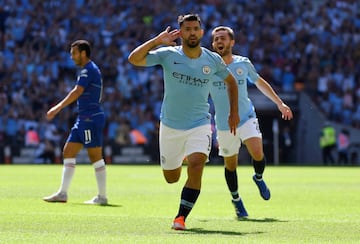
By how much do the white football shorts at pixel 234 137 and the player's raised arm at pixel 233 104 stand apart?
2.48 m

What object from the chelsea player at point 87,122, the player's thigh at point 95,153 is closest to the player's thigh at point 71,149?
the chelsea player at point 87,122

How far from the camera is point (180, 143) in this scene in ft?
41.5

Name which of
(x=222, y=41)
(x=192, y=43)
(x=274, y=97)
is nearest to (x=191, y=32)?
(x=192, y=43)

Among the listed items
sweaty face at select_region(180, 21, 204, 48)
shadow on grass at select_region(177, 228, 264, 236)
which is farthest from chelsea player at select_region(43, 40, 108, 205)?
shadow on grass at select_region(177, 228, 264, 236)

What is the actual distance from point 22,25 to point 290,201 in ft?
91.5

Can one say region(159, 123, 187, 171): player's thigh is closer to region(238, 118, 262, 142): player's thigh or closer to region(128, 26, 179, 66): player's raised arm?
region(128, 26, 179, 66): player's raised arm

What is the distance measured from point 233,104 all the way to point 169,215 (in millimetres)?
2418

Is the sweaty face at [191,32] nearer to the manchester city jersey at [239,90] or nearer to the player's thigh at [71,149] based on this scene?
the manchester city jersey at [239,90]

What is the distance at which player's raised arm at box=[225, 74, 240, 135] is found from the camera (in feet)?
40.7

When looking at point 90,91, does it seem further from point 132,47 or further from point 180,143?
point 132,47

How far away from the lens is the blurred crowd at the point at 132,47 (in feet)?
134

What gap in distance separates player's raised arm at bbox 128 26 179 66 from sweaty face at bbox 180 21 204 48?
0.19 m

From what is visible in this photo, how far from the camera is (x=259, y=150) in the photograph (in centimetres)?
1533

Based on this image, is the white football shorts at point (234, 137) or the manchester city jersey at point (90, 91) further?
the manchester city jersey at point (90, 91)
